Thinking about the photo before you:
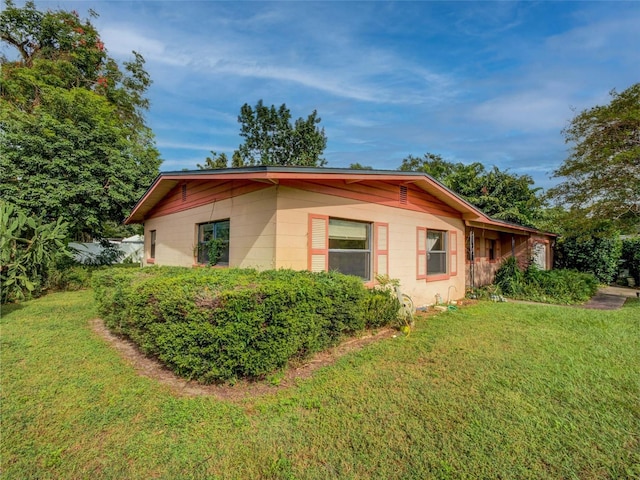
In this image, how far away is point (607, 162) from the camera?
10609mm

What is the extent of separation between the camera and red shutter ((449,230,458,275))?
30.2ft

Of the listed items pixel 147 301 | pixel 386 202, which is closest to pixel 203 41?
pixel 386 202

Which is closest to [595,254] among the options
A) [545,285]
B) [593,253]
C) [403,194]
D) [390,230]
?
[593,253]

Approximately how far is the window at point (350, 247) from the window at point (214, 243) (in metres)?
2.42

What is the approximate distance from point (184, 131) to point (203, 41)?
6826 millimetres

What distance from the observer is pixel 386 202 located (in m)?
7.10

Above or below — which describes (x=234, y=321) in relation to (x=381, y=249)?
below

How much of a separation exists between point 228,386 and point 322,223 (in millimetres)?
3324

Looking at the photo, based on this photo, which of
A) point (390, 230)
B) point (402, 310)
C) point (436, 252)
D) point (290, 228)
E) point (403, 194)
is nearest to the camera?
point (290, 228)

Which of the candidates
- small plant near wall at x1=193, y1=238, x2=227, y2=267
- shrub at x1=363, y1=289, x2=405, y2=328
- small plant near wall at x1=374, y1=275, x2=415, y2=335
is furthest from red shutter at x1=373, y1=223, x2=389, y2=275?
small plant near wall at x1=193, y1=238, x2=227, y2=267

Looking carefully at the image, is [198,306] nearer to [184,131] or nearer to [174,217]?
[174,217]

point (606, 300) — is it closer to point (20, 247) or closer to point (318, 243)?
point (318, 243)

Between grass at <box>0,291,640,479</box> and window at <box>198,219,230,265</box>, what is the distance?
2.73m

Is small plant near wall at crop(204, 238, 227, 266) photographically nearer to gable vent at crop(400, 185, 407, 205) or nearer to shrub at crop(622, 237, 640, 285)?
gable vent at crop(400, 185, 407, 205)
